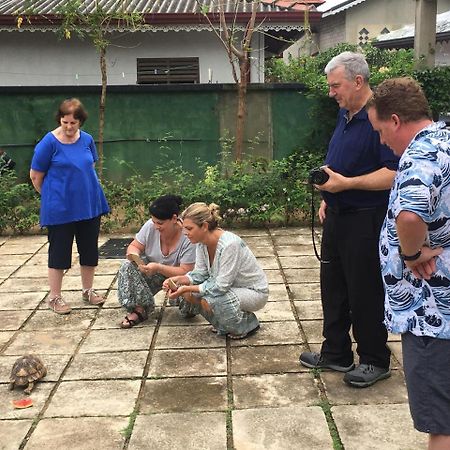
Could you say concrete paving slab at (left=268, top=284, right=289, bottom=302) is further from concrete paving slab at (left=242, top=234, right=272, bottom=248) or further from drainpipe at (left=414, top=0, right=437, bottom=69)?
drainpipe at (left=414, top=0, right=437, bottom=69)

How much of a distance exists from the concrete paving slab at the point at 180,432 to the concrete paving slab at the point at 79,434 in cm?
9

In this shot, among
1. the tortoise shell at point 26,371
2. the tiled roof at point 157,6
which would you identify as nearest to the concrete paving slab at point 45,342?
the tortoise shell at point 26,371

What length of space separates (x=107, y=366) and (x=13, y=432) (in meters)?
0.81

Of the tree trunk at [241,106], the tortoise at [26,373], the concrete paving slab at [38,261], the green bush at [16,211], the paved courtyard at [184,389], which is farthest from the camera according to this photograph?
the tree trunk at [241,106]

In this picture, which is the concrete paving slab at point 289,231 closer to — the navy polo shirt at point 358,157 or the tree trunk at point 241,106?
the tree trunk at point 241,106

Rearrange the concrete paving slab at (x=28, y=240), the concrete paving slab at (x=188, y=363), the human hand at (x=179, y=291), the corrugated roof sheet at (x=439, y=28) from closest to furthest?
the concrete paving slab at (x=188, y=363)
the human hand at (x=179, y=291)
the concrete paving slab at (x=28, y=240)
the corrugated roof sheet at (x=439, y=28)

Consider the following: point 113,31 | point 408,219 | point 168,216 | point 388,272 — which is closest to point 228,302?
point 168,216

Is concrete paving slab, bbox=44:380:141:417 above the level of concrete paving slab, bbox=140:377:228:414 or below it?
below

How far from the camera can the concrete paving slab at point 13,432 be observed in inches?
112

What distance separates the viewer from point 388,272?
214 centimetres

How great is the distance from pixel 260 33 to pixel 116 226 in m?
5.38

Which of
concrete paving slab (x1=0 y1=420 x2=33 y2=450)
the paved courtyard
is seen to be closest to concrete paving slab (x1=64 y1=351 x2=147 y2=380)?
the paved courtyard

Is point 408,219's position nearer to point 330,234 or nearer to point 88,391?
point 330,234

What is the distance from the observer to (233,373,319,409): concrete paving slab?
315cm
